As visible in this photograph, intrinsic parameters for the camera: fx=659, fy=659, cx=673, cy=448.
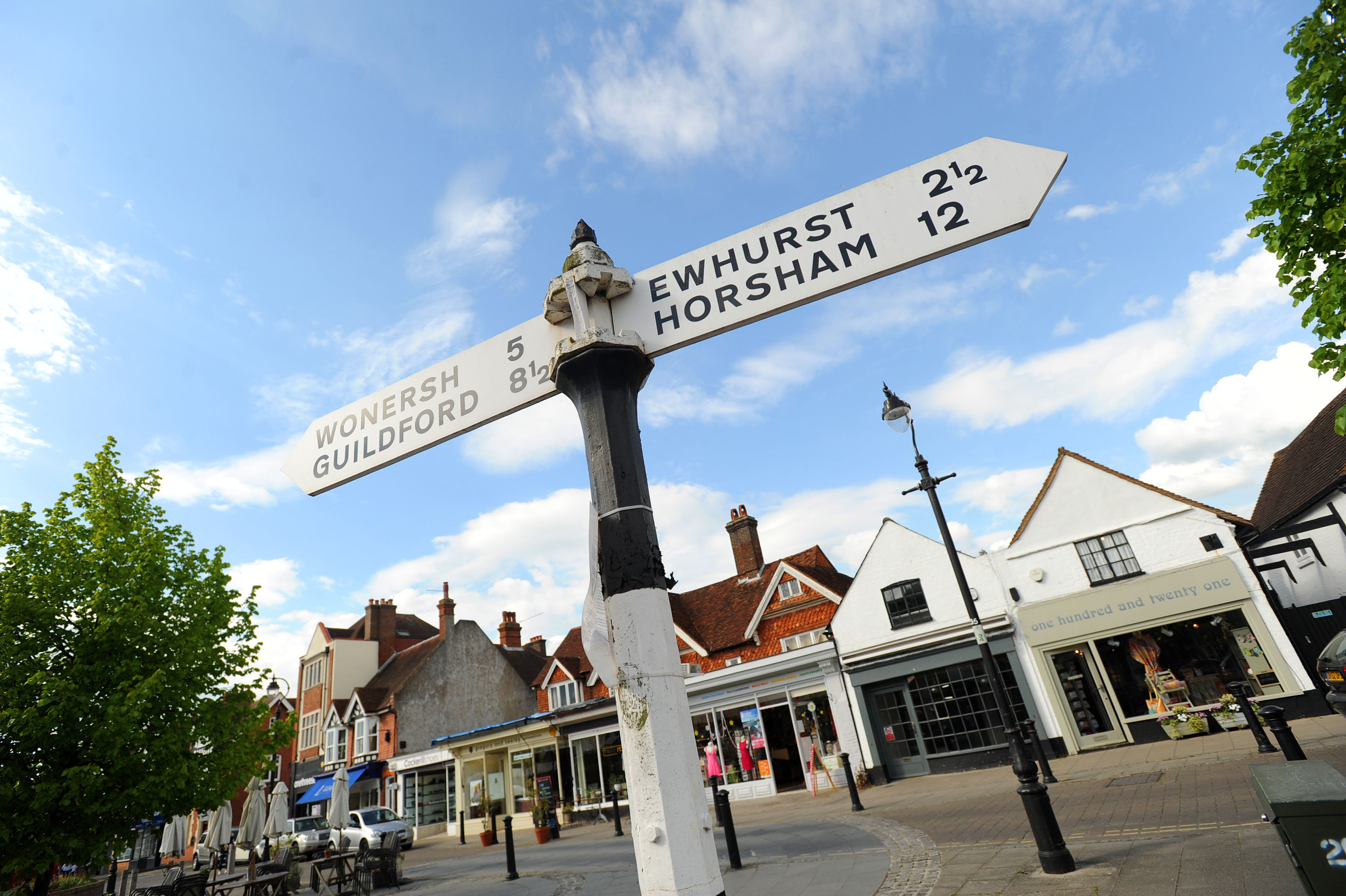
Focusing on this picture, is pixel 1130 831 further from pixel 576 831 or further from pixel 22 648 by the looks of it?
pixel 576 831

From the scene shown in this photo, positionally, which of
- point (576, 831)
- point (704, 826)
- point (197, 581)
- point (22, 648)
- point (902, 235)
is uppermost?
point (197, 581)

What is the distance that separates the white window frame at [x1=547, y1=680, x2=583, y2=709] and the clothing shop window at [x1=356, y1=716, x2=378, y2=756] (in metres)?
9.88

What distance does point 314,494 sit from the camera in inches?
125

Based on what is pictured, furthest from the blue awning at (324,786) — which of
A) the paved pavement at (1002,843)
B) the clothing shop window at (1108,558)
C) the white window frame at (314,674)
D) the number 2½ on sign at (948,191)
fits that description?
the number 2½ on sign at (948,191)

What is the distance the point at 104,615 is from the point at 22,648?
96 centimetres

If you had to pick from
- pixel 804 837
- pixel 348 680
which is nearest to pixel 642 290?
pixel 804 837

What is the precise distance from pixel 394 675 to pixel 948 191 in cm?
3857

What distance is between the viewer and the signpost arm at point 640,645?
1.91 metres

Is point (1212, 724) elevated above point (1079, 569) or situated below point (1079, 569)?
below

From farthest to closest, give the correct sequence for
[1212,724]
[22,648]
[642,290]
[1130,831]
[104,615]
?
[1212,724], [104,615], [22,648], [1130,831], [642,290]

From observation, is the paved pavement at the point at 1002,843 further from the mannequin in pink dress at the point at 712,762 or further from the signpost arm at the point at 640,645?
the signpost arm at the point at 640,645

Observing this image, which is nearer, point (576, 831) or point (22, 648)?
point (22, 648)

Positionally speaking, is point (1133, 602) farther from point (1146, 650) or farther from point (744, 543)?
point (744, 543)

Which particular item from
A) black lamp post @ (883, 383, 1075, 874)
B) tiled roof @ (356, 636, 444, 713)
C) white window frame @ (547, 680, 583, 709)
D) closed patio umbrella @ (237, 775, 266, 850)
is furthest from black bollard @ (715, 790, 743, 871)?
tiled roof @ (356, 636, 444, 713)
